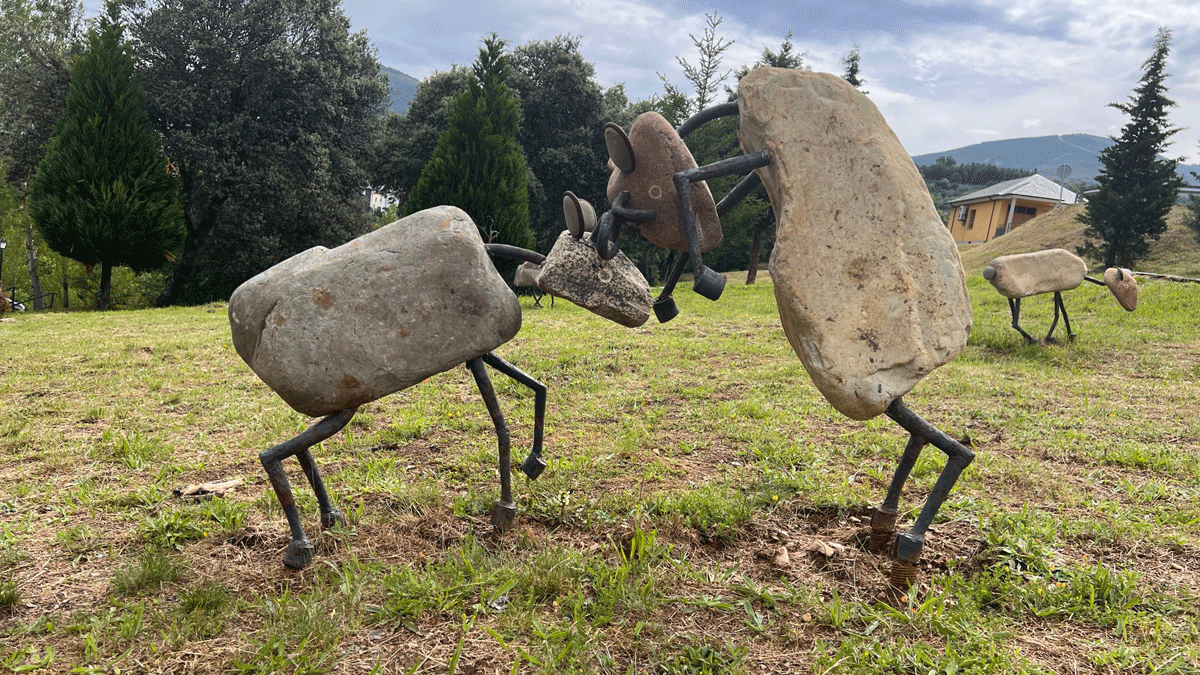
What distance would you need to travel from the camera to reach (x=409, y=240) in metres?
2.38

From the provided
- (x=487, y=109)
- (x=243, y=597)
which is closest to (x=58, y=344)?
(x=243, y=597)

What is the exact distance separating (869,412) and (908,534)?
74cm

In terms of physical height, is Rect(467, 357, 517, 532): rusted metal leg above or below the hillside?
below

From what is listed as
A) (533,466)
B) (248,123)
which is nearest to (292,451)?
(533,466)

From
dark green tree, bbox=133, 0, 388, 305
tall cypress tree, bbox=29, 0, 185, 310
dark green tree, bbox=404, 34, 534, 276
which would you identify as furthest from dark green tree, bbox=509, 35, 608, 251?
tall cypress tree, bbox=29, 0, 185, 310

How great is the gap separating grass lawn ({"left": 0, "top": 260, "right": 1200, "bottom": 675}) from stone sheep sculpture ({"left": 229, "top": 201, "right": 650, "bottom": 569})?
1.99 ft

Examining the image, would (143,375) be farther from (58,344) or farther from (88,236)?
(88,236)

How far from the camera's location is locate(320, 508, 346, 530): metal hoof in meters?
2.91

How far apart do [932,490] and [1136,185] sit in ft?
84.8

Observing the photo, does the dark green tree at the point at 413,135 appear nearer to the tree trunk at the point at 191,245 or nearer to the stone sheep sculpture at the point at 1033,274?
the tree trunk at the point at 191,245

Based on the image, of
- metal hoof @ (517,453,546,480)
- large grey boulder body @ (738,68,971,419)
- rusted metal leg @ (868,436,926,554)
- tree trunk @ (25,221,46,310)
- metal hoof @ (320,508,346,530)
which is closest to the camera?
large grey boulder body @ (738,68,971,419)

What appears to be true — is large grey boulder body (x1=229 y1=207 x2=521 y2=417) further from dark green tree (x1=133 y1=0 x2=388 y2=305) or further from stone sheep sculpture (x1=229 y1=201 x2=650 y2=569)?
dark green tree (x1=133 y1=0 x2=388 y2=305)

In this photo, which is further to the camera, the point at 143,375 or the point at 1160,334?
the point at 1160,334

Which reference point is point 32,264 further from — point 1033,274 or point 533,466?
point 1033,274
